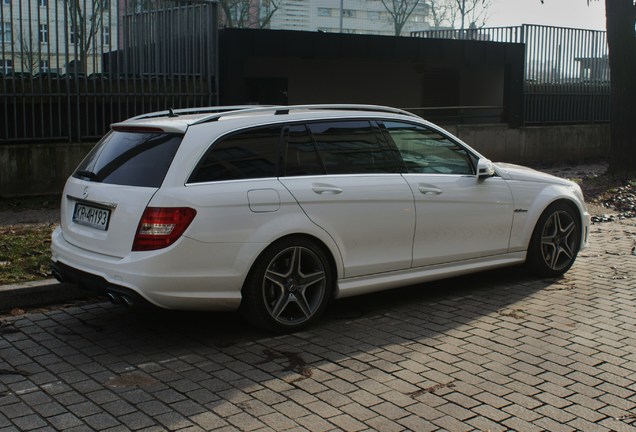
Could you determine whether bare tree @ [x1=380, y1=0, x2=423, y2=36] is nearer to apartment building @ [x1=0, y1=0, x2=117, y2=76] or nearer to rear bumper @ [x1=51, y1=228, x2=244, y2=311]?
apartment building @ [x1=0, y1=0, x2=117, y2=76]

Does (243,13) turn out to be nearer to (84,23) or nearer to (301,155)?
(84,23)

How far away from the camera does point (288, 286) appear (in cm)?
603

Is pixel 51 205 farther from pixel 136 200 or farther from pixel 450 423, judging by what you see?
pixel 450 423

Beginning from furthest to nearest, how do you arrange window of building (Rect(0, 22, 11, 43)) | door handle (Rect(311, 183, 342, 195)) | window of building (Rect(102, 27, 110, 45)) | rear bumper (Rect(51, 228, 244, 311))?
window of building (Rect(102, 27, 110, 45))
window of building (Rect(0, 22, 11, 43))
door handle (Rect(311, 183, 342, 195))
rear bumper (Rect(51, 228, 244, 311))

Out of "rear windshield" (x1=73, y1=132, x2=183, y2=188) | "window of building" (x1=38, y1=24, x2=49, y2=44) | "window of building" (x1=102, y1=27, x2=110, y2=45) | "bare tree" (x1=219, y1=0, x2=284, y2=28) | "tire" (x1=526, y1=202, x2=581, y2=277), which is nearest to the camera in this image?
"rear windshield" (x1=73, y1=132, x2=183, y2=188)

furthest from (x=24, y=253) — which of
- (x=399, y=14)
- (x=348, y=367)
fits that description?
(x=399, y=14)

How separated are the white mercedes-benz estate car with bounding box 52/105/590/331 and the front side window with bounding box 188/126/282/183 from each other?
1 cm

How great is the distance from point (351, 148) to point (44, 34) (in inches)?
302

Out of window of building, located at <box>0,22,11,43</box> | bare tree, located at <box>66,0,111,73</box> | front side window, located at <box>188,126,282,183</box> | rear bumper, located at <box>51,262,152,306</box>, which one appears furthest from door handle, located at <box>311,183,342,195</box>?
bare tree, located at <box>66,0,111,73</box>

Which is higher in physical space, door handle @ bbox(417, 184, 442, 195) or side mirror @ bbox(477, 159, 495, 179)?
side mirror @ bbox(477, 159, 495, 179)

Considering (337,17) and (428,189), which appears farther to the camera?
(337,17)

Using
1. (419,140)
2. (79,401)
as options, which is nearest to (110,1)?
(419,140)

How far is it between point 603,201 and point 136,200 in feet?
34.0

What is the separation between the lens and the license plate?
5.83 m
